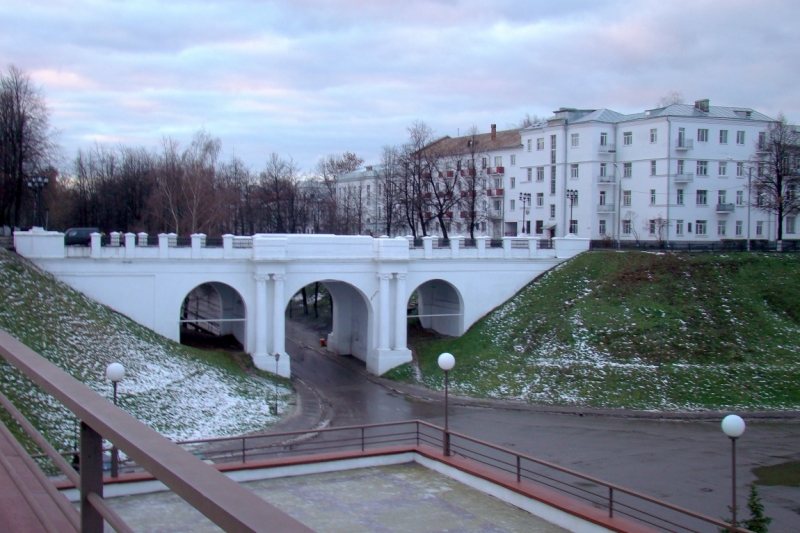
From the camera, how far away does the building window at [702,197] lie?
54.2m

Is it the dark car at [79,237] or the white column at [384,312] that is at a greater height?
the dark car at [79,237]

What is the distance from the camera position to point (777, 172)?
2030 inches

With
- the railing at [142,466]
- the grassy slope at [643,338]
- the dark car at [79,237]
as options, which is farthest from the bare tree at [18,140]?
the railing at [142,466]

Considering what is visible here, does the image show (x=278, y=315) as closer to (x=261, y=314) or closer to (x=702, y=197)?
(x=261, y=314)

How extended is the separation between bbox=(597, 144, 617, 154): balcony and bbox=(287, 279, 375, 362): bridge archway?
2520 centimetres

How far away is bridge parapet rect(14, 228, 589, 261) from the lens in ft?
104

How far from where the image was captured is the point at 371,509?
13680 mm

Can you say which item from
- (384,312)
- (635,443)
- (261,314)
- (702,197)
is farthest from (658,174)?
(261,314)

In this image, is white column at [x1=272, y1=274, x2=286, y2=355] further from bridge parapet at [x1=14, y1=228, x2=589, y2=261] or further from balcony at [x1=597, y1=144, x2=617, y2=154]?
balcony at [x1=597, y1=144, x2=617, y2=154]

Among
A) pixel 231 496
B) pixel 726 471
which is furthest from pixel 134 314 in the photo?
pixel 231 496

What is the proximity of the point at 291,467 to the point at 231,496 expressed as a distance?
48.3 ft

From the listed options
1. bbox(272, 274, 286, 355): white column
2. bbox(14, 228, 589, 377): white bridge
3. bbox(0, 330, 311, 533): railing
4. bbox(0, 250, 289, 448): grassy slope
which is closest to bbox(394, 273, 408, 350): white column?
bbox(14, 228, 589, 377): white bridge

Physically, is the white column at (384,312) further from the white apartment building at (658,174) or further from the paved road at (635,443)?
the white apartment building at (658,174)

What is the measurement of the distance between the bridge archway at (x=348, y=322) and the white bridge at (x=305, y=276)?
0.20 ft
